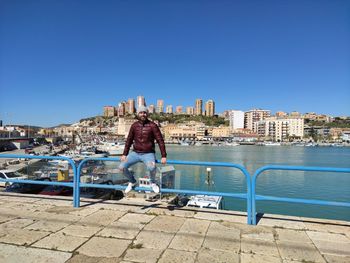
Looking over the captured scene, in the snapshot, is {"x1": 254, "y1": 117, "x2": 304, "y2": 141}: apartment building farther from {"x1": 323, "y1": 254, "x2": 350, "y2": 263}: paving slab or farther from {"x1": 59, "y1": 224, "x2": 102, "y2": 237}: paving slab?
{"x1": 59, "y1": 224, "x2": 102, "y2": 237}: paving slab

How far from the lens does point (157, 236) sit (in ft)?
12.6

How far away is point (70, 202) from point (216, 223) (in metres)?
3.09

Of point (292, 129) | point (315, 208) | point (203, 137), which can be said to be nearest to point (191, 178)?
point (315, 208)

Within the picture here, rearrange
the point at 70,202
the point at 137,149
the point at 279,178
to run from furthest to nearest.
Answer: the point at 279,178 → the point at 70,202 → the point at 137,149

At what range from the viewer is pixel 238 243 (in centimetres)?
364

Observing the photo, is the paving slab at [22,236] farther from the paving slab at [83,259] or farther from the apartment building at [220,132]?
the apartment building at [220,132]

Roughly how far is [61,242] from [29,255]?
438 millimetres

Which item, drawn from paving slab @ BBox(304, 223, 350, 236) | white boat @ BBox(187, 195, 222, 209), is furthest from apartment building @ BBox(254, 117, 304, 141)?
paving slab @ BBox(304, 223, 350, 236)

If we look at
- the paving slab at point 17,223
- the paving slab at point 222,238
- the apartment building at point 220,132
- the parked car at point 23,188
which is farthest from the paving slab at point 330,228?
the apartment building at point 220,132

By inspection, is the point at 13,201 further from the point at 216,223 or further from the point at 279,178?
the point at 279,178

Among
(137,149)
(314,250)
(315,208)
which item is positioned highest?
(137,149)

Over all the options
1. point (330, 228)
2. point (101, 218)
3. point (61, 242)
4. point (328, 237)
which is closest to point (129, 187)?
point (101, 218)

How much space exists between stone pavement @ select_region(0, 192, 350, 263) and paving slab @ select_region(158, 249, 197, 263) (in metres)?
0.01

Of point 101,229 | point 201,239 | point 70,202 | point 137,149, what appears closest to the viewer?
point 201,239
